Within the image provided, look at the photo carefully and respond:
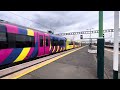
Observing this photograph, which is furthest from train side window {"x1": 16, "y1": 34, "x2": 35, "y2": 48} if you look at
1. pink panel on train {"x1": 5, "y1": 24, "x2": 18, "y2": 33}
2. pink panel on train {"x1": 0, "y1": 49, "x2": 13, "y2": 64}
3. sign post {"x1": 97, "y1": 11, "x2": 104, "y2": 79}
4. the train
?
sign post {"x1": 97, "y1": 11, "x2": 104, "y2": 79}

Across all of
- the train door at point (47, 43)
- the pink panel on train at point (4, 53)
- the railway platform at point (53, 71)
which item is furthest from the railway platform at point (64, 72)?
the train door at point (47, 43)

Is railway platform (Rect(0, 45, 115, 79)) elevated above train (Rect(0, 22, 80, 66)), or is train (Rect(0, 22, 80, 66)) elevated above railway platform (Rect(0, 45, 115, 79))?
train (Rect(0, 22, 80, 66))

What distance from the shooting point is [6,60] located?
1010 centimetres

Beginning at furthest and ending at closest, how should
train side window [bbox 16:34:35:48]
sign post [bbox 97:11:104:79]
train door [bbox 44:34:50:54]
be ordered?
train door [bbox 44:34:50:54] < train side window [bbox 16:34:35:48] < sign post [bbox 97:11:104:79]

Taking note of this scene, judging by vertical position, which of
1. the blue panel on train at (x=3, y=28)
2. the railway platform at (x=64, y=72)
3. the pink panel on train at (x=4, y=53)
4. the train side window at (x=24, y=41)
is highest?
the blue panel on train at (x=3, y=28)

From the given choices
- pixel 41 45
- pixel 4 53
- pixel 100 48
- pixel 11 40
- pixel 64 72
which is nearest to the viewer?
pixel 100 48

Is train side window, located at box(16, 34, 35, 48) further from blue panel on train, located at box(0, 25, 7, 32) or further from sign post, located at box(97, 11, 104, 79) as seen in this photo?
sign post, located at box(97, 11, 104, 79)

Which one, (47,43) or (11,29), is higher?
(11,29)

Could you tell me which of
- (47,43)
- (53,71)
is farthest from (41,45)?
(53,71)

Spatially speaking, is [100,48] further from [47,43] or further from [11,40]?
[47,43]

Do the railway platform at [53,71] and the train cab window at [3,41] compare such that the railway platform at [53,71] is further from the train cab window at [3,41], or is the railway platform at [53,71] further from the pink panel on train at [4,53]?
the train cab window at [3,41]
